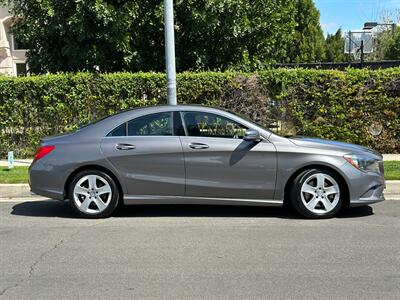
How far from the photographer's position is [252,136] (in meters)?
7.14

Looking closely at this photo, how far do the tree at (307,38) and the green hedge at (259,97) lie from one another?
80.5 feet

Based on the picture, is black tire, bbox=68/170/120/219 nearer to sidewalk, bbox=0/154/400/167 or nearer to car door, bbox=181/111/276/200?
car door, bbox=181/111/276/200

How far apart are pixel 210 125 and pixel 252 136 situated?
70 centimetres

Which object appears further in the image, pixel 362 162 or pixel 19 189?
pixel 19 189

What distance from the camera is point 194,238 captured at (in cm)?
639

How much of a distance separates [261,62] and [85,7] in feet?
16.4

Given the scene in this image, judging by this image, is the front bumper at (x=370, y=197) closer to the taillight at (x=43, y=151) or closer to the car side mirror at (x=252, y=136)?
the car side mirror at (x=252, y=136)

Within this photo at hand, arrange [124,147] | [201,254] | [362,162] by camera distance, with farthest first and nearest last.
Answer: [124,147] < [362,162] < [201,254]

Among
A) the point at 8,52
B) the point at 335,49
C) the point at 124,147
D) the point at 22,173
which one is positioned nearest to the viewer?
the point at 124,147

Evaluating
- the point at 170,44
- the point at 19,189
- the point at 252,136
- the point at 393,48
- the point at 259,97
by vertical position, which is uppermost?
the point at 393,48

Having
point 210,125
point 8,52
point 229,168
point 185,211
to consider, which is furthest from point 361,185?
point 8,52

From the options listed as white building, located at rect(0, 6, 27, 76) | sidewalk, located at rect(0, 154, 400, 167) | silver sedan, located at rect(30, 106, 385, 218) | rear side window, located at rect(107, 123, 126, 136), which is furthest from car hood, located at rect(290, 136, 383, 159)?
white building, located at rect(0, 6, 27, 76)

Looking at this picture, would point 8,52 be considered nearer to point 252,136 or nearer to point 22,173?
point 22,173

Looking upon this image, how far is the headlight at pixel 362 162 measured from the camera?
7.21 metres
